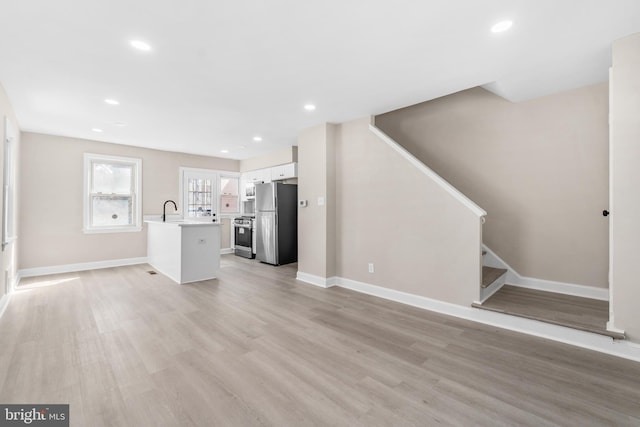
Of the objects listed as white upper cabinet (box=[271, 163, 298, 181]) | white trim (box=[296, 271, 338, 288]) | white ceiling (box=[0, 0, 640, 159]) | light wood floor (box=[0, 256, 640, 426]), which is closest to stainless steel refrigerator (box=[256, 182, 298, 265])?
white upper cabinet (box=[271, 163, 298, 181])

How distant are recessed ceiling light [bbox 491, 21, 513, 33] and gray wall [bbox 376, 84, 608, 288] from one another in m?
1.90

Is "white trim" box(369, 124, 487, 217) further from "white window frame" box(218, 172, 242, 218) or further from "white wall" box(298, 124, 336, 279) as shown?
"white window frame" box(218, 172, 242, 218)

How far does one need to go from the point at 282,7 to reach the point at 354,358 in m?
2.64

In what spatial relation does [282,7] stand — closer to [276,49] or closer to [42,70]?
[276,49]

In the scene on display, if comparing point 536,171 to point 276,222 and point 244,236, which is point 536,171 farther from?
point 244,236

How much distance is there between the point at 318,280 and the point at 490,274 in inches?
94.1

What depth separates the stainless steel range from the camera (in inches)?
261

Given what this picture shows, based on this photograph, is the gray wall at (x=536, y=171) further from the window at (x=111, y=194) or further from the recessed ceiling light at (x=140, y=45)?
the window at (x=111, y=194)

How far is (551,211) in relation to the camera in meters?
3.47

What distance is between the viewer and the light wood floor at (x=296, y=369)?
1645mm

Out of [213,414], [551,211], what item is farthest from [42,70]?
[551,211]

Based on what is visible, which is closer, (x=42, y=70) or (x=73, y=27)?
(x=73, y=27)

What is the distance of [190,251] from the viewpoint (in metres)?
4.55

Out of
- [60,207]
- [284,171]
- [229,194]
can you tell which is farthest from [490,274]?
[60,207]
